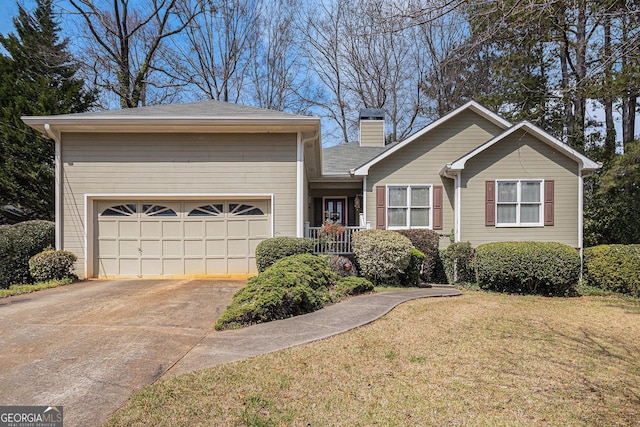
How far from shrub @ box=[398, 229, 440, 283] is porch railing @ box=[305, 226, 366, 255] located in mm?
1850

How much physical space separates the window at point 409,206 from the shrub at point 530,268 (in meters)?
2.97

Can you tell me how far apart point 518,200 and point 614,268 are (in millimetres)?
3101

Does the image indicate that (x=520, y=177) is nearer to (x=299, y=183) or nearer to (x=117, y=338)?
(x=299, y=183)

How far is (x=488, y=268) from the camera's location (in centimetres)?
908

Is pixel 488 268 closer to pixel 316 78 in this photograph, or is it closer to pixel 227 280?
pixel 227 280

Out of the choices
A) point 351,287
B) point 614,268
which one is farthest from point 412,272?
point 614,268

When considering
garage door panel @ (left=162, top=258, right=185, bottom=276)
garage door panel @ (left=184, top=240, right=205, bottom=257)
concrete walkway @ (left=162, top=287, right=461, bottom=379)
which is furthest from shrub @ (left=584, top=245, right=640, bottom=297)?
garage door panel @ (left=162, top=258, right=185, bottom=276)

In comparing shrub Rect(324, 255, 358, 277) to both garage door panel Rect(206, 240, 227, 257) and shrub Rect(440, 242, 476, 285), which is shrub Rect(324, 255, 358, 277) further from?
shrub Rect(440, 242, 476, 285)

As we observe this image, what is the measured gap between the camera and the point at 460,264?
10.4 metres

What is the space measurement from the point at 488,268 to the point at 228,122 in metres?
7.57

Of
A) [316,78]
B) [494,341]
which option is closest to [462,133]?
[494,341]

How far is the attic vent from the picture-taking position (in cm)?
1756

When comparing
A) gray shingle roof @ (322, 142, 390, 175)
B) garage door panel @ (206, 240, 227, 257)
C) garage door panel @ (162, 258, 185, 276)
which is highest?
gray shingle roof @ (322, 142, 390, 175)

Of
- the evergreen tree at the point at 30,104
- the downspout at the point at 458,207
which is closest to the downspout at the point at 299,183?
the downspout at the point at 458,207
